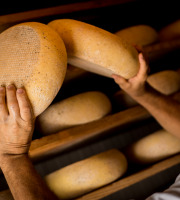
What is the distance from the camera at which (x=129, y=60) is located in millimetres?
722

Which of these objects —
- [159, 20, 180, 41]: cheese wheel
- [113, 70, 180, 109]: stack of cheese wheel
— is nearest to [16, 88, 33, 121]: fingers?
[113, 70, 180, 109]: stack of cheese wheel

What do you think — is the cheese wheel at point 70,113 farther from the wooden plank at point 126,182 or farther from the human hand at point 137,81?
the wooden plank at point 126,182

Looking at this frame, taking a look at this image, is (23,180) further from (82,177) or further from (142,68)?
(142,68)

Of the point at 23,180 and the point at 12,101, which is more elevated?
the point at 12,101

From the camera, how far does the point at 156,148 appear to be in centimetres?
106

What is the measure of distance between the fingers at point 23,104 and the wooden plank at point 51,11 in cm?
44

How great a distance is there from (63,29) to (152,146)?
696mm

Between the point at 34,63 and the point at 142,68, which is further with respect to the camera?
the point at 142,68

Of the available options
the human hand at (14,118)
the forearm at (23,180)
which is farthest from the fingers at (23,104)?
the forearm at (23,180)

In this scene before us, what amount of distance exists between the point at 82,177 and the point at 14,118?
452mm

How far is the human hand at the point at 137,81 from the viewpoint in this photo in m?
0.79

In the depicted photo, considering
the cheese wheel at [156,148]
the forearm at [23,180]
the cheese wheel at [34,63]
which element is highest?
the cheese wheel at [34,63]

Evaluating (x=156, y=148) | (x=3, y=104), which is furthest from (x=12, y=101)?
(x=156, y=148)

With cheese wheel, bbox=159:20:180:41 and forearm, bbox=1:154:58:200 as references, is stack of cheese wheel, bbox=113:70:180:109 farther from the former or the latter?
forearm, bbox=1:154:58:200
